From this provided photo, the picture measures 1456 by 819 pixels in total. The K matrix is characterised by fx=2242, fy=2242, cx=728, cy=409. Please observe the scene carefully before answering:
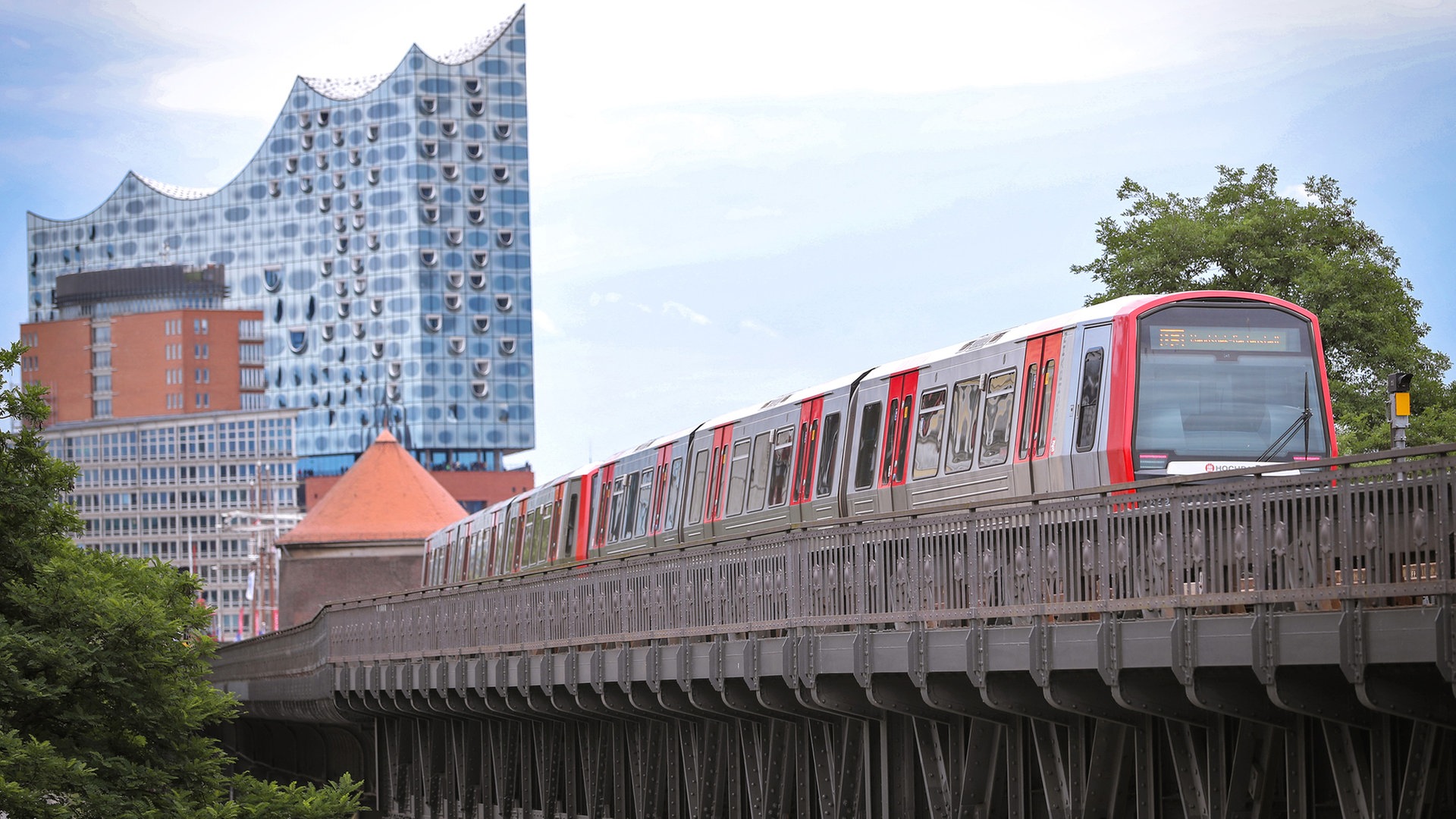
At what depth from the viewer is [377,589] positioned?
82250 millimetres

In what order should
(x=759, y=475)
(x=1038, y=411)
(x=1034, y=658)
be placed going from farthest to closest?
(x=759, y=475)
(x=1038, y=411)
(x=1034, y=658)

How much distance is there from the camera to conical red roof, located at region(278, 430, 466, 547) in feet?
275

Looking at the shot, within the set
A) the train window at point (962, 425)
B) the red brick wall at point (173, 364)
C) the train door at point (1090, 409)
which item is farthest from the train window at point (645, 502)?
the red brick wall at point (173, 364)

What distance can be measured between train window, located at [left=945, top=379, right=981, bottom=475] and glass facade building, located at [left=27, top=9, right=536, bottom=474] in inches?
6469

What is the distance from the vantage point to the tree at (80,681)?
74.9 feet

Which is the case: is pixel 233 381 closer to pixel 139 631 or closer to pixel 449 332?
pixel 449 332

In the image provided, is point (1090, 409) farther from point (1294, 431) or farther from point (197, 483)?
point (197, 483)

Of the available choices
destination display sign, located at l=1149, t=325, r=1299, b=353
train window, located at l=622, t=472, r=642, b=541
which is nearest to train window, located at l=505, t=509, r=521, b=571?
train window, located at l=622, t=472, r=642, b=541

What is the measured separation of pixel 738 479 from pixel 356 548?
52305 mm

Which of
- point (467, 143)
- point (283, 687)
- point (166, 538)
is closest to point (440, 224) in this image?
point (467, 143)

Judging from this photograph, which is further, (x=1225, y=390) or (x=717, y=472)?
(x=717, y=472)

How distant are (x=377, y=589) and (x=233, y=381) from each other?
121 m

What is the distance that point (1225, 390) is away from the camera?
73.3 ft

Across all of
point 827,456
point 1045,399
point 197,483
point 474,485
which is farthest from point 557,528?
point 197,483
